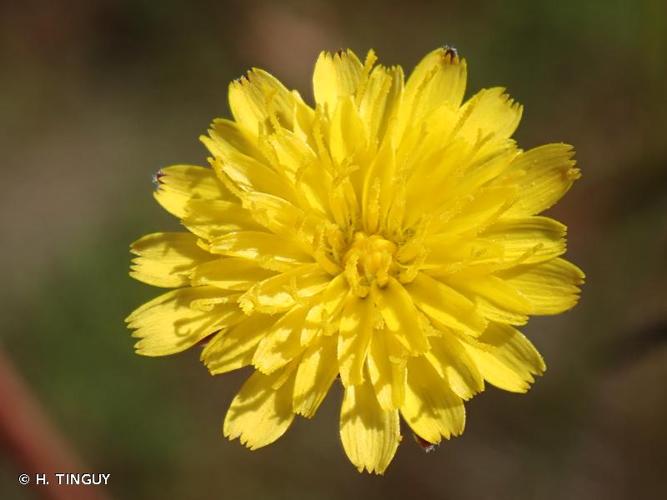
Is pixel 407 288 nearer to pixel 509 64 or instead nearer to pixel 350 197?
pixel 350 197

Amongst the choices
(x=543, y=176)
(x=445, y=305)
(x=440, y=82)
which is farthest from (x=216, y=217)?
(x=543, y=176)

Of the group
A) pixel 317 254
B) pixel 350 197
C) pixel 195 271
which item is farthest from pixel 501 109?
pixel 195 271

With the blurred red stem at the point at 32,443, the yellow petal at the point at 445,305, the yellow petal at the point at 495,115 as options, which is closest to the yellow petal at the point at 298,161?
the yellow petal at the point at 445,305

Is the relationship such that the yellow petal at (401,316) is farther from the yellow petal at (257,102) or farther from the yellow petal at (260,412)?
the yellow petal at (257,102)

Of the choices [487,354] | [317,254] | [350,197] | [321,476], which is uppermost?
[350,197]

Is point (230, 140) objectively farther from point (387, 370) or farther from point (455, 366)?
point (455, 366)

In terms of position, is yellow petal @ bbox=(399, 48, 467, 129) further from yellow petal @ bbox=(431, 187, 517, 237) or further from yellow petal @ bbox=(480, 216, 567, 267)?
yellow petal @ bbox=(480, 216, 567, 267)
